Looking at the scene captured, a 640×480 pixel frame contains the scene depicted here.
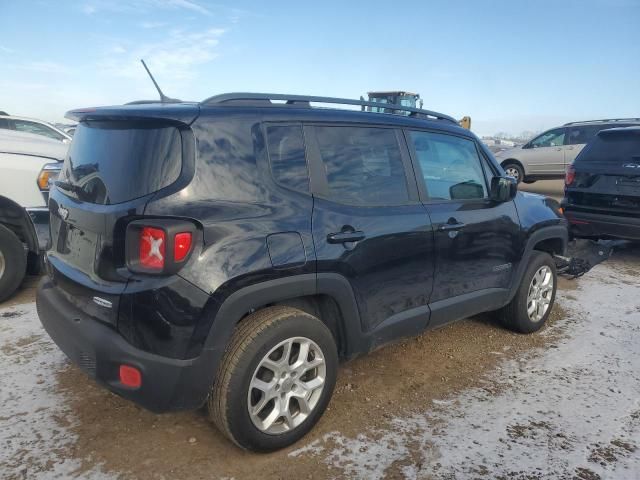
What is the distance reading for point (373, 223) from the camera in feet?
9.29

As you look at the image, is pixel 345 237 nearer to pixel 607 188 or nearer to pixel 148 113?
pixel 148 113

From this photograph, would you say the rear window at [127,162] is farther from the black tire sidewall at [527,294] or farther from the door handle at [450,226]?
the black tire sidewall at [527,294]

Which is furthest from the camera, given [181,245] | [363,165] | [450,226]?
[450,226]

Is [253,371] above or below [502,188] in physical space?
below

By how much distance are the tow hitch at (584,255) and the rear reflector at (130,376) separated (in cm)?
504

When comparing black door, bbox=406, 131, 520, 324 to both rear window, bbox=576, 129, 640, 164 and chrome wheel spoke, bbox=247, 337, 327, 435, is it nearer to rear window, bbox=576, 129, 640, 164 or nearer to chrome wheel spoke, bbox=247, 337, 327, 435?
chrome wheel spoke, bbox=247, 337, 327, 435

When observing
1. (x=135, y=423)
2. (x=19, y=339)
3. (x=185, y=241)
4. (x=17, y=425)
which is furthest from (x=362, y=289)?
(x=19, y=339)

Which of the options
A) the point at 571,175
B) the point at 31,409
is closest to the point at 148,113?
the point at 31,409

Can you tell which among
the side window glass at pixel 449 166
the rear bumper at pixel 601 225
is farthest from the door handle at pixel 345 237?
the rear bumper at pixel 601 225

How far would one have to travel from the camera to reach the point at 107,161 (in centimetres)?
244

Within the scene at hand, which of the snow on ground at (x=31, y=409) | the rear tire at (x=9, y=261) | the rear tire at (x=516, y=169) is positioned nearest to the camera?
the snow on ground at (x=31, y=409)

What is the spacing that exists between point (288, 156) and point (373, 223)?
2.05 feet

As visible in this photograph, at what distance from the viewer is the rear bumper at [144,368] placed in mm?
2189

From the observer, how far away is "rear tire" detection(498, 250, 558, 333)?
13.4ft
